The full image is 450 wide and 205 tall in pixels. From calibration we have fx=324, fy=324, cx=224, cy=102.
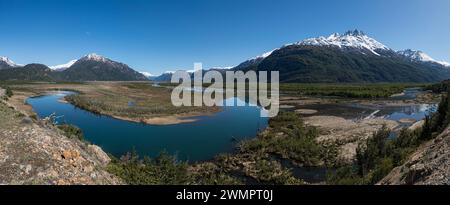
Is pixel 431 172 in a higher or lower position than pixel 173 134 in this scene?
higher

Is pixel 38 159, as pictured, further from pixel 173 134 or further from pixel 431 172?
pixel 173 134

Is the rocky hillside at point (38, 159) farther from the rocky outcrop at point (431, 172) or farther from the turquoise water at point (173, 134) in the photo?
the turquoise water at point (173, 134)

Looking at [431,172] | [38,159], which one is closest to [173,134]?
[38,159]

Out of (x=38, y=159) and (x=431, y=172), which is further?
(x=38, y=159)

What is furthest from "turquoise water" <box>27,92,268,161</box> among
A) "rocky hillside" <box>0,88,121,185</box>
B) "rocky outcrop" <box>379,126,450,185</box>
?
"rocky outcrop" <box>379,126,450,185</box>

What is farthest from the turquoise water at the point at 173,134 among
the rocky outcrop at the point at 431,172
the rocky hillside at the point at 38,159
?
the rocky outcrop at the point at 431,172

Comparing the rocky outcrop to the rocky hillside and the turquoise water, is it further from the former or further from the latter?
the turquoise water
